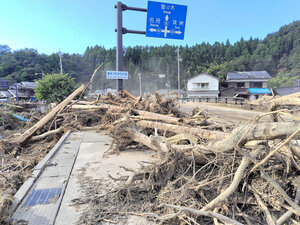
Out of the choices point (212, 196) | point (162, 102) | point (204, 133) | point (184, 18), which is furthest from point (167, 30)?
point (212, 196)

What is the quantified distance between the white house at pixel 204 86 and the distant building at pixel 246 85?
6.54ft

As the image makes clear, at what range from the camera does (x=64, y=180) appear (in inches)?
115

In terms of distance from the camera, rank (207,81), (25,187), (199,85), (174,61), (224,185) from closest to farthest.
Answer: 1. (224,185)
2. (25,187)
3. (207,81)
4. (199,85)
5. (174,61)

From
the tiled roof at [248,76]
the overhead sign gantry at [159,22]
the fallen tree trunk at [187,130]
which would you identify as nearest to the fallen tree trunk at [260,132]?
the fallen tree trunk at [187,130]

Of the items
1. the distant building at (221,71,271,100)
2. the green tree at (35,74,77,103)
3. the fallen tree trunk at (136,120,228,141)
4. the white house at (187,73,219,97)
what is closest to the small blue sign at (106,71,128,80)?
the fallen tree trunk at (136,120,228,141)

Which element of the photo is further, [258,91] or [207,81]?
[207,81]

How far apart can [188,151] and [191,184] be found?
1.81ft

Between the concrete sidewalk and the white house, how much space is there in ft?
138

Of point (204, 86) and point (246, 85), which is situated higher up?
point (246, 85)

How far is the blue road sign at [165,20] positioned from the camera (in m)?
9.19

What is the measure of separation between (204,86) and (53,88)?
37.4m

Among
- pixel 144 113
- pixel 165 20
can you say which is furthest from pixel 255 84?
pixel 144 113

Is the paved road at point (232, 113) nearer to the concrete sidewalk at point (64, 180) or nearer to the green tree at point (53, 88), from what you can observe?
the concrete sidewalk at point (64, 180)

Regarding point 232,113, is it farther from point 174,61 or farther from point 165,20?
point 174,61
